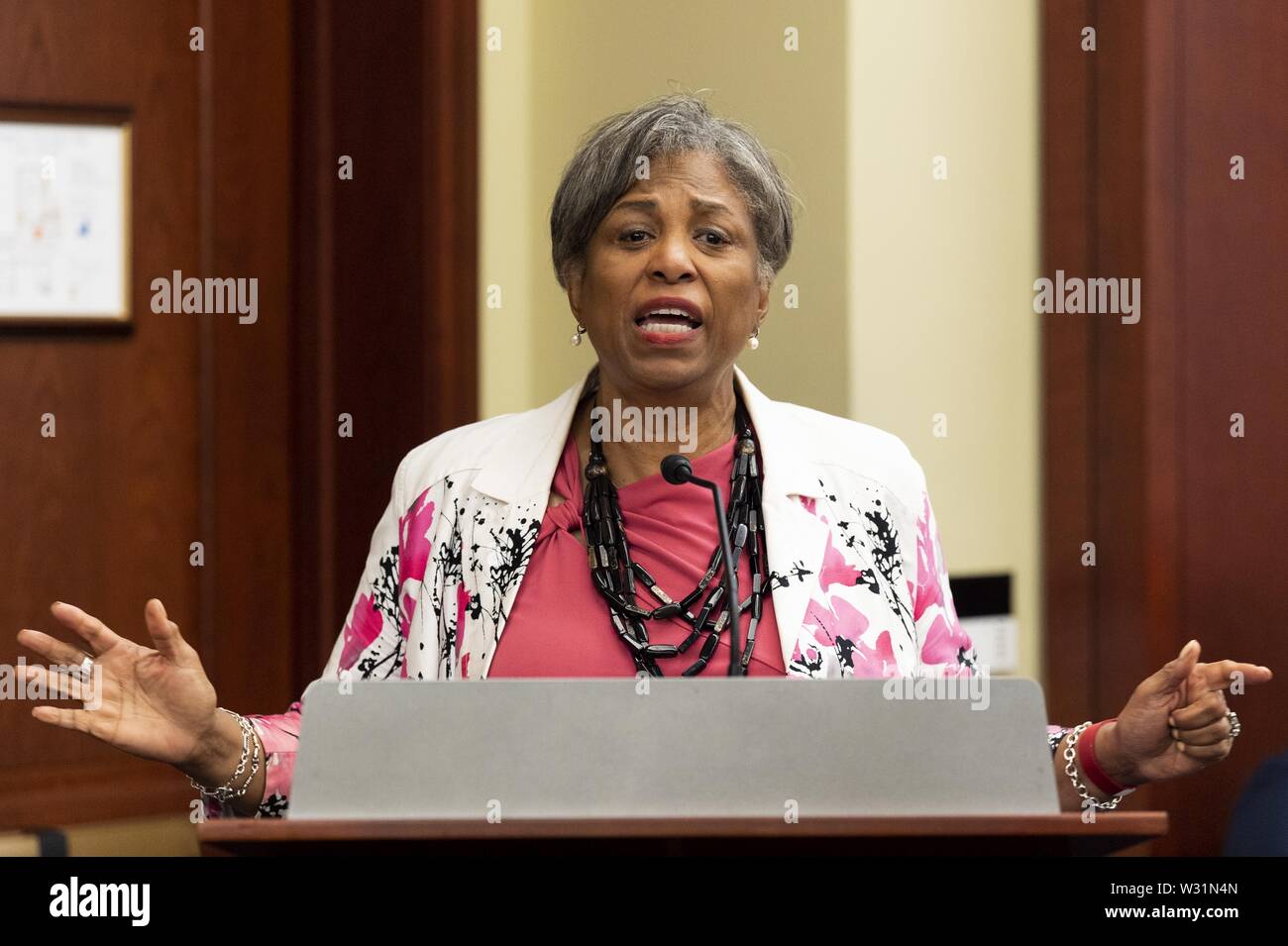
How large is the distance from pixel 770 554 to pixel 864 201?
763mm

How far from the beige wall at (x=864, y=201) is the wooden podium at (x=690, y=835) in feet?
4.52

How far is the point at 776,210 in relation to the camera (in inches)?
73.2

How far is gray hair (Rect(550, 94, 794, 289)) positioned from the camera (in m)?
1.80

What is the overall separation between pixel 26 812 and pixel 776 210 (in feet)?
4.97

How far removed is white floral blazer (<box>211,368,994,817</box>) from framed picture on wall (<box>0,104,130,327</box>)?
79 centimetres

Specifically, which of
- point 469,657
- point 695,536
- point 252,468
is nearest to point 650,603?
point 695,536

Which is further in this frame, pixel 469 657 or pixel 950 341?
pixel 950 341

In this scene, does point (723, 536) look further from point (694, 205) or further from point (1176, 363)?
point (1176, 363)

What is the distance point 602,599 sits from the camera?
5.64 feet

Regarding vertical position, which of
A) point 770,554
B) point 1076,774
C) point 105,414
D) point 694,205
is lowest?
point 1076,774

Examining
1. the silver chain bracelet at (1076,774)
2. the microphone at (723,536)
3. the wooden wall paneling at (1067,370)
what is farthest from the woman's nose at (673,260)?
the wooden wall paneling at (1067,370)

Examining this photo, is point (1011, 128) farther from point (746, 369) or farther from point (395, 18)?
point (395, 18)

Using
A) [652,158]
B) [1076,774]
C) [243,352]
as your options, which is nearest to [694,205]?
[652,158]

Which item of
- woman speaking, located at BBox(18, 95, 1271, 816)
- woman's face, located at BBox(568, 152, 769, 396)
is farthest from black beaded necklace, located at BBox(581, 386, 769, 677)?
woman's face, located at BBox(568, 152, 769, 396)
